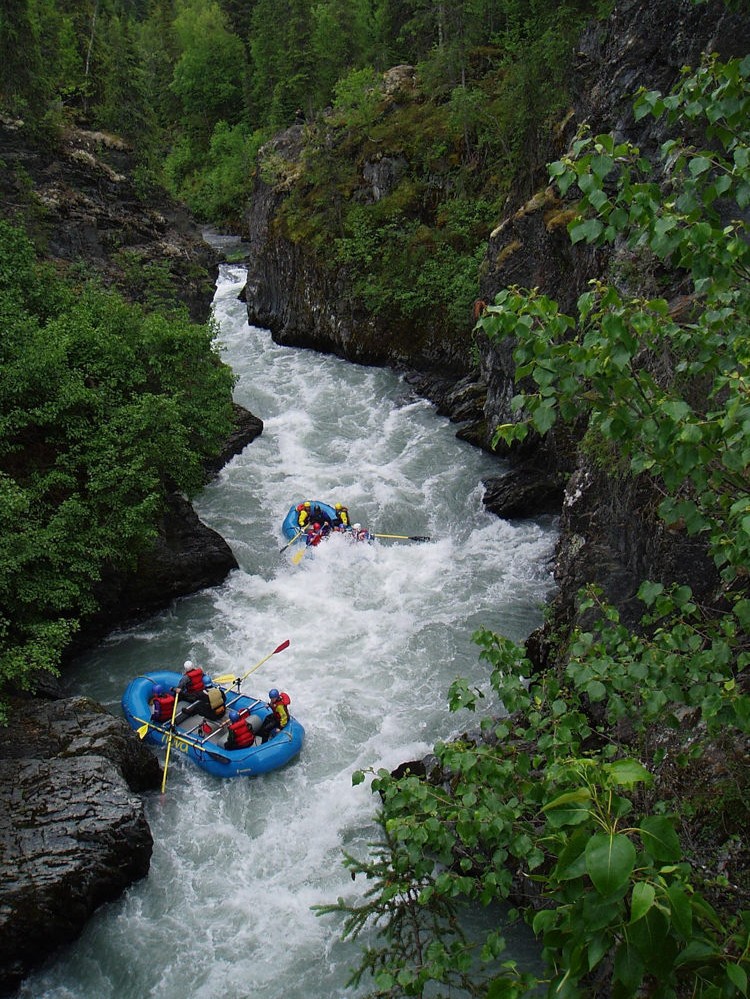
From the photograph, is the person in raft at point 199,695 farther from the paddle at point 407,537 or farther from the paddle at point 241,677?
the paddle at point 407,537

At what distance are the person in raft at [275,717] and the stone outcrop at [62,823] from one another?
1595 millimetres

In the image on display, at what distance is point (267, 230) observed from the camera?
29.0 meters

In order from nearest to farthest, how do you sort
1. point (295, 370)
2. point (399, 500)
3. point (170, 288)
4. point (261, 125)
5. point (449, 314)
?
point (399, 500), point (170, 288), point (449, 314), point (295, 370), point (261, 125)

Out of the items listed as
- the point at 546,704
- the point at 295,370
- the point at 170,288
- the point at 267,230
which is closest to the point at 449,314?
the point at 295,370

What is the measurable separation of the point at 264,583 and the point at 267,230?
1914 centimetres

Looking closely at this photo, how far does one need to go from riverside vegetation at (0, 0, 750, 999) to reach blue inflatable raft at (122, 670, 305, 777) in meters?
1.61

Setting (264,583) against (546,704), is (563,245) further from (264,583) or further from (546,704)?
(546,704)

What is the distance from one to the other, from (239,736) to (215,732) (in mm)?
423

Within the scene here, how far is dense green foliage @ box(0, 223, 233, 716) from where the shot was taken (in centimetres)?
1052

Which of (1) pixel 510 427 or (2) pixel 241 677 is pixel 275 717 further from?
(1) pixel 510 427

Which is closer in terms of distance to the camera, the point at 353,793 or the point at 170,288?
the point at 353,793

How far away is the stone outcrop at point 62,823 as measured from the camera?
7707 millimetres

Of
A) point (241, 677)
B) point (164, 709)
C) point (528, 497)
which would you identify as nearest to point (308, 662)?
point (241, 677)

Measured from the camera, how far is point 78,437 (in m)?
12.5
